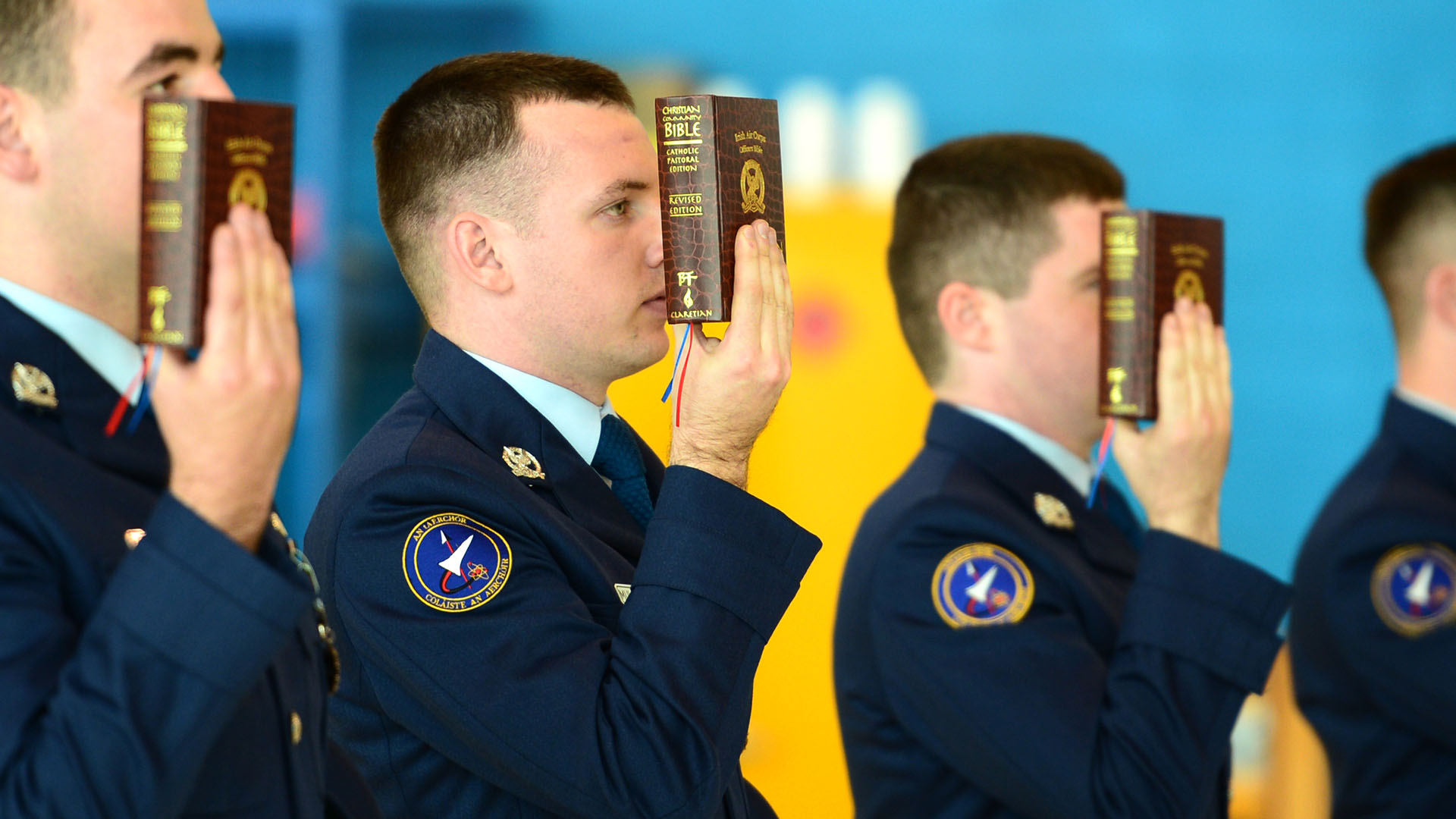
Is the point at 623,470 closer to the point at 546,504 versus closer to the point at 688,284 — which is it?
the point at 546,504

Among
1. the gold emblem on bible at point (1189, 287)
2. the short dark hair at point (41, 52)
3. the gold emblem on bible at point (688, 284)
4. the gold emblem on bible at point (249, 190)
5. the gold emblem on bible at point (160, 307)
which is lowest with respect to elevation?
the gold emblem on bible at point (160, 307)

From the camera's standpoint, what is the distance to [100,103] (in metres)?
1.17

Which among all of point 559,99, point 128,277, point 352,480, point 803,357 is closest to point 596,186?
point 559,99

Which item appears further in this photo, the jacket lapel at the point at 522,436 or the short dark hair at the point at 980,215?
the short dark hair at the point at 980,215

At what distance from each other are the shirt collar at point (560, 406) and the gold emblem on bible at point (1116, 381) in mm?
631

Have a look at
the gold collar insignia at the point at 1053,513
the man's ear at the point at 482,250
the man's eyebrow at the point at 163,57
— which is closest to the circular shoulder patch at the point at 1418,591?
the gold collar insignia at the point at 1053,513

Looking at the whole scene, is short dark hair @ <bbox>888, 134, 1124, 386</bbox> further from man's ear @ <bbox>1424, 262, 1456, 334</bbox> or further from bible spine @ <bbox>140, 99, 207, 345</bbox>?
bible spine @ <bbox>140, 99, 207, 345</bbox>

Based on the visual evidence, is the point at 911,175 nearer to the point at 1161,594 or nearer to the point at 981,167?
the point at 981,167

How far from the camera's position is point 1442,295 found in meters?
2.44

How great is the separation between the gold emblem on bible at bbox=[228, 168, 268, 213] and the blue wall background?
373 cm

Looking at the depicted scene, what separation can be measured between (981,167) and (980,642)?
0.78 meters

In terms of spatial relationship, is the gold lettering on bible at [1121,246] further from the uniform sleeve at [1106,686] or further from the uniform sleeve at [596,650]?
the uniform sleeve at [596,650]

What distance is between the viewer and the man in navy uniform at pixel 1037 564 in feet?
5.68

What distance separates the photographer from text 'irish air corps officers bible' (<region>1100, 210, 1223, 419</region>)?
1803 mm
